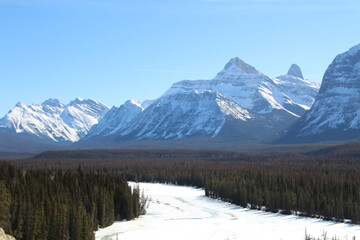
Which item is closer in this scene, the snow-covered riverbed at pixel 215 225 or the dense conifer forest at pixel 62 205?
A: the dense conifer forest at pixel 62 205

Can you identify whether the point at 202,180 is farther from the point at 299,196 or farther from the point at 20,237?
the point at 20,237

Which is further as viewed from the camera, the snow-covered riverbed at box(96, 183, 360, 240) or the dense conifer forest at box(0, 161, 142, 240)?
the snow-covered riverbed at box(96, 183, 360, 240)

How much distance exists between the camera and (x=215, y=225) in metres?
102

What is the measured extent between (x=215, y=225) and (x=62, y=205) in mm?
28957

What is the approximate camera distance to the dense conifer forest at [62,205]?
75.8m

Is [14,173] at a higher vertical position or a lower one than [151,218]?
higher

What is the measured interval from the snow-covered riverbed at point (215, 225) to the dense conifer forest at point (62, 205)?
127 inches

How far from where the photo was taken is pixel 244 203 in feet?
436

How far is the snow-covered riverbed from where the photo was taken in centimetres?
9119

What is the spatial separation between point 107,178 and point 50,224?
137 ft

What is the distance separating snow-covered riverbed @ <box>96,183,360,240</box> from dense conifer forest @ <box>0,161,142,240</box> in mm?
3231

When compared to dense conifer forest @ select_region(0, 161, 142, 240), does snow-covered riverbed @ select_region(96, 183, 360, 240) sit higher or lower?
lower

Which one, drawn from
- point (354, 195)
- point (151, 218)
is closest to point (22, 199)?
point (151, 218)

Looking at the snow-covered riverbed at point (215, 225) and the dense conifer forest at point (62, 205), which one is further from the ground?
the dense conifer forest at point (62, 205)
